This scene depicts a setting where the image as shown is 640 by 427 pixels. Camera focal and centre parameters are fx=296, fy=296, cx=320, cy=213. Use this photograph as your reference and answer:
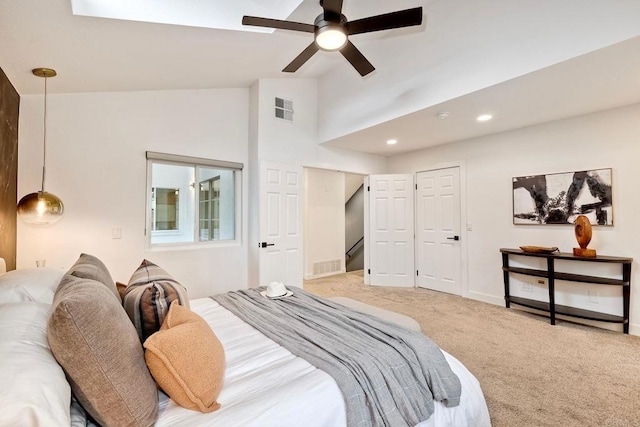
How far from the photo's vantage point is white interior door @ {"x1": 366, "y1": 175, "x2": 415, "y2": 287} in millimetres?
5156

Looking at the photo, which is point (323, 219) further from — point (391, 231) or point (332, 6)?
point (332, 6)

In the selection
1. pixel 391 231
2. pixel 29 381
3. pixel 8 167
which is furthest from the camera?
pixel 391 231

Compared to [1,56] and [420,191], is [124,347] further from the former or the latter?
[420,191]

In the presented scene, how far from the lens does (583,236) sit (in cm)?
317

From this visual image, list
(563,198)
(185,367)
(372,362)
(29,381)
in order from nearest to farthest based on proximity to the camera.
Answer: (29,381) → (185,367) → (372,362) → (563,198)

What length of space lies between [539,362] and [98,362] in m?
3.07

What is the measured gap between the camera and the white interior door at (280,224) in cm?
406

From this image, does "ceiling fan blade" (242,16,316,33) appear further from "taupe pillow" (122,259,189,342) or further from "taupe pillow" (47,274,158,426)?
"taupe pillow" (47,274,158,426)

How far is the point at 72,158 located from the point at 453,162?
488 centimetres

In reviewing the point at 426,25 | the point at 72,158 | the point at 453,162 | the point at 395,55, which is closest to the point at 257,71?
the point at 395,55

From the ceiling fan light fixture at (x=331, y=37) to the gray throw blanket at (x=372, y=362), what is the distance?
181cm

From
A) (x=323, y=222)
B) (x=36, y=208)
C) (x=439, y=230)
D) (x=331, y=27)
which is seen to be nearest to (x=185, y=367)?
(x=331, y=27)

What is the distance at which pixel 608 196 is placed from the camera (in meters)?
3.21

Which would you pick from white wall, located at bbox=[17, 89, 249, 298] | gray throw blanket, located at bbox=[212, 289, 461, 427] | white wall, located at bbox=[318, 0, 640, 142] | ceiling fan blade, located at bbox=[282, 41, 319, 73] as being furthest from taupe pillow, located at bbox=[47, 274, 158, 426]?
white wall, located at bbox=[318, 0, 640, 142]
